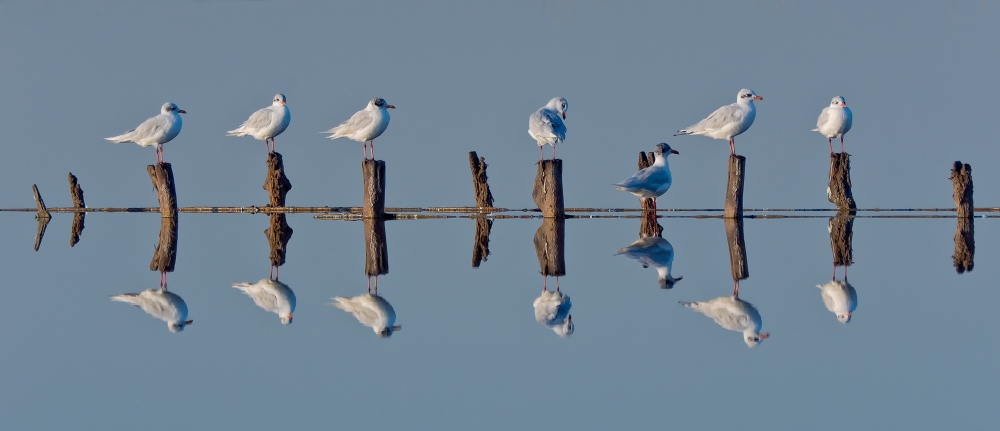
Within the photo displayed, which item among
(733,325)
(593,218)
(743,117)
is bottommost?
(733,325)

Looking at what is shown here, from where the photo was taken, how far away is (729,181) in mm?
16781

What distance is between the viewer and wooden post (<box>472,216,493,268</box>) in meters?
13.7

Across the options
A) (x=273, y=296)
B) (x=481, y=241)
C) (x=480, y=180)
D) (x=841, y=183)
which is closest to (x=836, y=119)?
(x=841, y=183)

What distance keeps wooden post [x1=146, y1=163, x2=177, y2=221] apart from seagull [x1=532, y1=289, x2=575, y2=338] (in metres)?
9.48

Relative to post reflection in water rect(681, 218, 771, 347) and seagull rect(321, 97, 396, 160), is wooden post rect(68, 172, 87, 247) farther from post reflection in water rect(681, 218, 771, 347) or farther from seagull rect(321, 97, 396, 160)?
post reflection in water rect(681, 218, 771, 347)

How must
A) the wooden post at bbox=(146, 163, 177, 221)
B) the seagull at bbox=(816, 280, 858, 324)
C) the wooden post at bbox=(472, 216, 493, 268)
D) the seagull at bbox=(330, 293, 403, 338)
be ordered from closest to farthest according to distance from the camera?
A: the seagull at bbox=(330, 293, 403, 338), the seagull at bbox=(816, 280, 858, 324), the wooden post at bbox=(472, 216, 493, 268), the wooden post at bbox=(146, 163, 177, 221)

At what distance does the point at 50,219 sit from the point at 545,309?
12.5 metres

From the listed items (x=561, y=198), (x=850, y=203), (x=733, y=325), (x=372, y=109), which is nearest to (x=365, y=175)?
(x=372, y=109)

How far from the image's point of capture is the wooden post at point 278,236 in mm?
13805

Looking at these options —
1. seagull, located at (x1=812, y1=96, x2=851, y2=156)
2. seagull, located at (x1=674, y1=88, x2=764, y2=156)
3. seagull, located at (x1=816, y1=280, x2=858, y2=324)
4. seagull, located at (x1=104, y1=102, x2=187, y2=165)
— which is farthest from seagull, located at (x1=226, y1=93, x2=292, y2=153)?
seagull, located at (x1=816, y1=280, x2=858, y2=324)

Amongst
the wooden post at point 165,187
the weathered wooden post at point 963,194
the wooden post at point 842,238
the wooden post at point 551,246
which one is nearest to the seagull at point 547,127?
the wooden post at point 551,246

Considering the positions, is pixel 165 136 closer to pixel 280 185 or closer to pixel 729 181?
pixel 280 185

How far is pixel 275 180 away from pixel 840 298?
10649 mm

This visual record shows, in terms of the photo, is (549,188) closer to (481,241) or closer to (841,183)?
(481,241)
